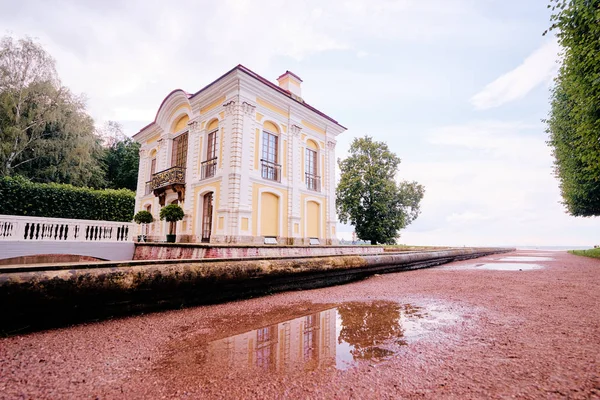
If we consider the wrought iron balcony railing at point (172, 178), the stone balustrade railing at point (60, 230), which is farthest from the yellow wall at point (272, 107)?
the stone balustrade railing at point (60, 230)

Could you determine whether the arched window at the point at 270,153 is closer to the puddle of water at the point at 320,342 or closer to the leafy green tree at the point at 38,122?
the puddle of water at the point at 320,342

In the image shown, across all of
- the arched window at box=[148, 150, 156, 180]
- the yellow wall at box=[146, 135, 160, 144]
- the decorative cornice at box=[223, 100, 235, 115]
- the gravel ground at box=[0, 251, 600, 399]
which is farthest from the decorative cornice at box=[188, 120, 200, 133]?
the gravel ground at box=[0, 251, 600, 399]

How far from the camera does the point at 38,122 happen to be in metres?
19.3

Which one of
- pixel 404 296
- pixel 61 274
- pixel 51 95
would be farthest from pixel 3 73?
pixel 404 296

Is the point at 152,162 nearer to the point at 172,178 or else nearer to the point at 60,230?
the point at 172,178

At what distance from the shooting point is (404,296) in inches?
137

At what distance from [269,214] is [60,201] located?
13.2 metres

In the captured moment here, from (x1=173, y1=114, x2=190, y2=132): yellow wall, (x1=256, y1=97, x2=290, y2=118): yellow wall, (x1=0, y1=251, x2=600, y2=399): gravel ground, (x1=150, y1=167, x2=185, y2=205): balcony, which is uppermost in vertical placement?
(x1=173, y1=114, x2=190, y2=132): yellow wall

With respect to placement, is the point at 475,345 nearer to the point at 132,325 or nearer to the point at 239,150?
the point at 132,325

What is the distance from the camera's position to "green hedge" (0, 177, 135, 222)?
14.6m

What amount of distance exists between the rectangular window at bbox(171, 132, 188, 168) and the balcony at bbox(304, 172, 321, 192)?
24.7ft

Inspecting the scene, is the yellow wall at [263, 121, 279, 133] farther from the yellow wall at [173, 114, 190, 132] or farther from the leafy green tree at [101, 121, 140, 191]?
the leafy green tree at [101, 121, 140, 191]

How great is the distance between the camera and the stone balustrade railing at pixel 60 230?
9.58m

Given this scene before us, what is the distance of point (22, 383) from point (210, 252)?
612cm
